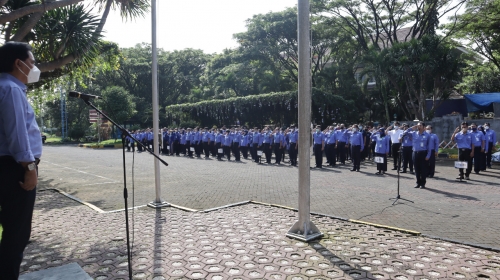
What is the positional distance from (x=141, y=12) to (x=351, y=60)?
26487 millimetres

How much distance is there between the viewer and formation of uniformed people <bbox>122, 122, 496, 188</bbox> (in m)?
11.2

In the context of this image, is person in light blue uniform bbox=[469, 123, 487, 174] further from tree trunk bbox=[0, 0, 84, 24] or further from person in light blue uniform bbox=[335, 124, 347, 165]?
tree trunk bbox=[0, 0, 84, 24]

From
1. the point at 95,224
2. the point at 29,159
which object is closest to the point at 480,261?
the point at 29,159

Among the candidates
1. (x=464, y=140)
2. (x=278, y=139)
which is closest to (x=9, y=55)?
(x=464, y=140)

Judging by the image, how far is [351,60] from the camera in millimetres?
34375

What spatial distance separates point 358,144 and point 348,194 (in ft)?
19.2

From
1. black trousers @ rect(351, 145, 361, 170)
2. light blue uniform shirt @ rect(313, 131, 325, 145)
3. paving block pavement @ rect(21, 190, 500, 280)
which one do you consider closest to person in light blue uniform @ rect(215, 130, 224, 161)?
light blue uniform shirt @ rect(313, 131, 325, 145)

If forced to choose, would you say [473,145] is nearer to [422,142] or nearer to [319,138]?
[422,142]

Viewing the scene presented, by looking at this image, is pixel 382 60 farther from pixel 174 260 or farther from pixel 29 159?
pixel 29 159

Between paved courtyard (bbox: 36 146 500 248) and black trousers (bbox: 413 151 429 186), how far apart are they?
0.34 meters

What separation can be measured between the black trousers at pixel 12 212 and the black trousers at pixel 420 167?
10.1m

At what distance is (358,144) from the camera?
15.0 m

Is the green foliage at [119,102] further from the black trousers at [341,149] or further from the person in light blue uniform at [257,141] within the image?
the black trousers at [341,149]

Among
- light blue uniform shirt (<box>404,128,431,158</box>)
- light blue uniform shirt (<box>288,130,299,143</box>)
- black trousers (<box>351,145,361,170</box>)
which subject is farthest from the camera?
light blue uniform shirt (<box>288,130,299,143</box>)
